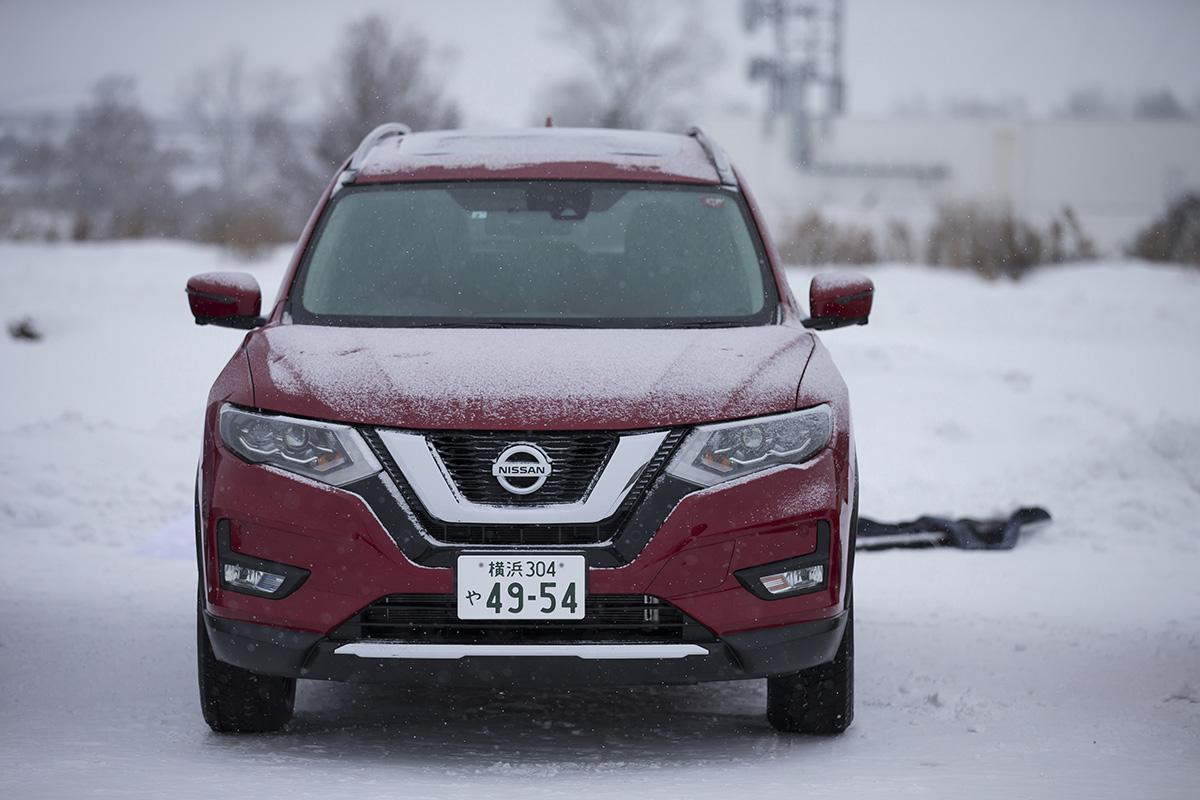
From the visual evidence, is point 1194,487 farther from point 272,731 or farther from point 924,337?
point 924,337

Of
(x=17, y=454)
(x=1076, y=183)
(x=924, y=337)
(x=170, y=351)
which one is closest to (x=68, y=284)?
(x=170, y=351)

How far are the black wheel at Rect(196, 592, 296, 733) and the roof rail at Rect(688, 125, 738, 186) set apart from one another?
95.4 inches

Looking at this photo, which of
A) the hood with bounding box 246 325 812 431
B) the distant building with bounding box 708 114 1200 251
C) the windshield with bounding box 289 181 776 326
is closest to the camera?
the hood with bounding box 246 325 812 431

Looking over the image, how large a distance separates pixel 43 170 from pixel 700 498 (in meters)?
58.3

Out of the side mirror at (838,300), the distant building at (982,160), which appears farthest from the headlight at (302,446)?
the distant building at (982,160)

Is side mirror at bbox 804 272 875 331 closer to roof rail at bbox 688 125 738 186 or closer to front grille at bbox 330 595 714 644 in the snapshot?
roof rail at bbox 688 125 738 186

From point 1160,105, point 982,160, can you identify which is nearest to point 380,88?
point 982,160

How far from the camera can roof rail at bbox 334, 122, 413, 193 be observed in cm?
625

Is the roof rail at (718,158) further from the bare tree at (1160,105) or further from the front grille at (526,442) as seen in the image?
the bare tree at (1160,105)

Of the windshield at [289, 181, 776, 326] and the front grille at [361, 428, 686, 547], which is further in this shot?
the windshield at [289, 181, 776, 326]

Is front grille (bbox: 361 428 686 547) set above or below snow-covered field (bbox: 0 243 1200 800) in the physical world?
above

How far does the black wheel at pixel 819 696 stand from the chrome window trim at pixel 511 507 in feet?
3.02

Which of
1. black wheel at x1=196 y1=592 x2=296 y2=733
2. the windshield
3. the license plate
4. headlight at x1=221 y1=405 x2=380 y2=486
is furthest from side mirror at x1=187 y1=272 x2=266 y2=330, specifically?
the license plate

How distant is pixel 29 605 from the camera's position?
7246 mm
